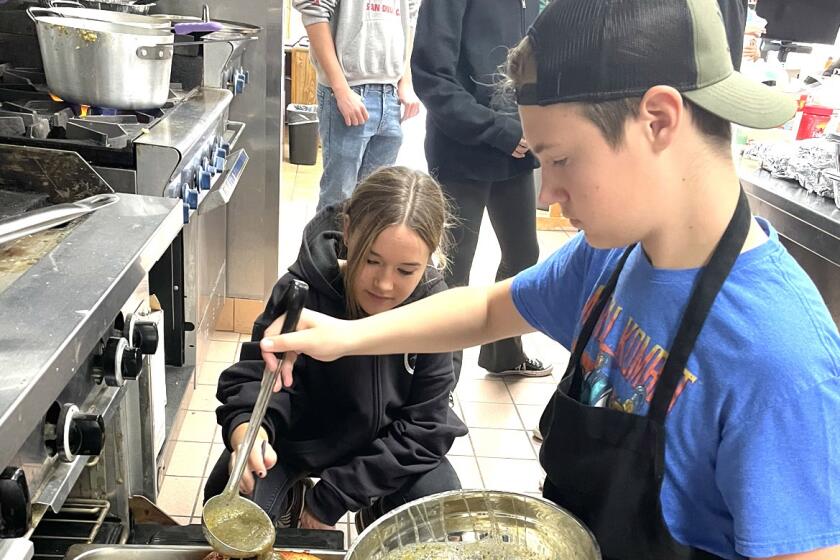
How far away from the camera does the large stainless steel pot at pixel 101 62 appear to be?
157 cm

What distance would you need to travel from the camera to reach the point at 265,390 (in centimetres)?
102

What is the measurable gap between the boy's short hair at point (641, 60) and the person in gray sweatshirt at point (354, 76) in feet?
5.65

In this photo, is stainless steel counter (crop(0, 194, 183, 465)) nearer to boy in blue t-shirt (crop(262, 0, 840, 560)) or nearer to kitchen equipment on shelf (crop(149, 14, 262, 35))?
boy in blue t-shirt (crop(262, 0, 840, 560))

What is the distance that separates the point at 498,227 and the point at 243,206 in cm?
90

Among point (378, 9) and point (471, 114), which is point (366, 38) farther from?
point (471, 114)

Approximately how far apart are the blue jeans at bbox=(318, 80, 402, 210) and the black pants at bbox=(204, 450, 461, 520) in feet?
3.83

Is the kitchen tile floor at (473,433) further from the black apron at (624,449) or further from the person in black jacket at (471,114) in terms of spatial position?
the black apron at (624,449)

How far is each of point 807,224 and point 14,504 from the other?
83.9 inches

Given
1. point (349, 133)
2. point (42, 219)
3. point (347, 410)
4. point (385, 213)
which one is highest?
point (42, 219)

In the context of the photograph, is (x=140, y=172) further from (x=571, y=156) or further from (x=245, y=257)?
(x=245, y=257)

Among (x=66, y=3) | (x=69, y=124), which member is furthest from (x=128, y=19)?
(x=69, y=124)

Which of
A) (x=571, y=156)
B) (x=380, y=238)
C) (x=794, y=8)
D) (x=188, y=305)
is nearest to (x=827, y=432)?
(x=571, y=156)

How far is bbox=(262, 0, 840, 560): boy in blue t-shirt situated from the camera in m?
0.72

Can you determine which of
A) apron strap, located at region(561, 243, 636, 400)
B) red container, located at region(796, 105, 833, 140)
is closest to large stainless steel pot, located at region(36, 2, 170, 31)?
apron strap, located at region(561, 243, 636, 400)
